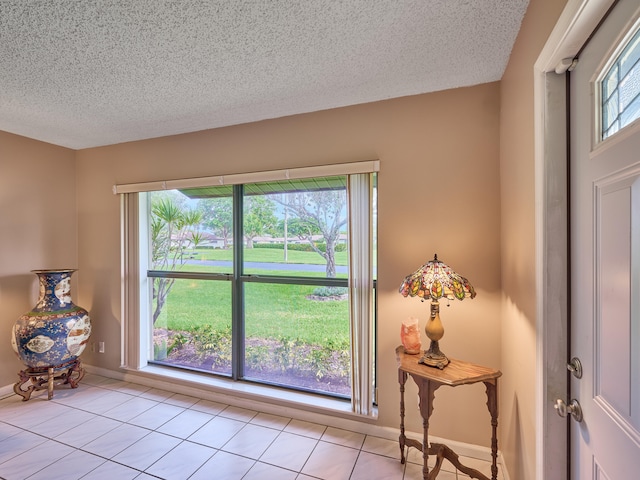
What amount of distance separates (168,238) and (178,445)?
1836mm

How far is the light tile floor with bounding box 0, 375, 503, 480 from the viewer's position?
174 centimetres

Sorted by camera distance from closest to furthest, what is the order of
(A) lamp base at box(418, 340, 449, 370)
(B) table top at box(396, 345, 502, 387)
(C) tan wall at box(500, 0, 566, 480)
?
(C) tan wall at box(500, 0, 566, 480)
(B) table top at box(396, 345, 502, 387)
(A) lamp base at box(418, 340, 449, 370)

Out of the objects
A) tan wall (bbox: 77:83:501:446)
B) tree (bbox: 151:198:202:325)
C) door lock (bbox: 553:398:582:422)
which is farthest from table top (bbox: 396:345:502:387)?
tree (bbox: 151:198:202:325)

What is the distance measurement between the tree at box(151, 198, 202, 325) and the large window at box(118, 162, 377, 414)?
0.04ft

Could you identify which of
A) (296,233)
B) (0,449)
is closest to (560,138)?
(296,233)

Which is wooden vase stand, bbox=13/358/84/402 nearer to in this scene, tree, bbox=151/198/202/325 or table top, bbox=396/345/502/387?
tree, bbox=151/198/202/325

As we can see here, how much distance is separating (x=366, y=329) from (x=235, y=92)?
1.92 metres

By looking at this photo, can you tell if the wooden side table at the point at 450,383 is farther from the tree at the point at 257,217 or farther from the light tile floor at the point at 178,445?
the tree at the point at 257,217

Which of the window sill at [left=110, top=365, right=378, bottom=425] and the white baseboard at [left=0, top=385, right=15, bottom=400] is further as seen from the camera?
the white baseboard at [left=0, top=385, right=15, bottom=400]

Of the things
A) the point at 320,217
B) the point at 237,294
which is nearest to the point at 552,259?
the point at 320,217

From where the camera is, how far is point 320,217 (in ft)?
7.71

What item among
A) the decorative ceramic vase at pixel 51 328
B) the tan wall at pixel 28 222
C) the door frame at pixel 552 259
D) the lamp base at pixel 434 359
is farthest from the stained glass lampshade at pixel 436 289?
the tan wall at pixel 28 222

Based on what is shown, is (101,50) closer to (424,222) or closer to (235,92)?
(235,92)

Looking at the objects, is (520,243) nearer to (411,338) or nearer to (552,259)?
(552,259)
